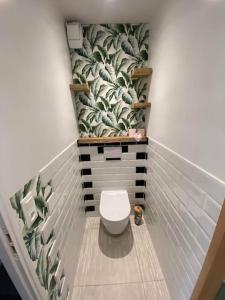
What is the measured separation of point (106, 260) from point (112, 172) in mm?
933

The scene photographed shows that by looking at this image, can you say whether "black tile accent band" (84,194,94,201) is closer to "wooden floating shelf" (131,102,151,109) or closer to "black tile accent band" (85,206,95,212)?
"black tile accent band" (85,206,95,212)

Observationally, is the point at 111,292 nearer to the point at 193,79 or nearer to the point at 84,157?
the point at 84,157

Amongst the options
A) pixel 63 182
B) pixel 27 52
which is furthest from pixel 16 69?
pixel 63 182

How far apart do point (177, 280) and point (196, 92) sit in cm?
129

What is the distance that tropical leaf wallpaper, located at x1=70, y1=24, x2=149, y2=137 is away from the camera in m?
1.62

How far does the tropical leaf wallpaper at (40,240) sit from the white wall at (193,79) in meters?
0.88

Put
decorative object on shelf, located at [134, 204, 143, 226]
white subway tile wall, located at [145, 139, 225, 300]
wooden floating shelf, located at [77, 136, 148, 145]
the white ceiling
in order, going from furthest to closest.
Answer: decorative object on shelf, located at [134, 204, 143, 226] < wooden floating shelf, located at [77, 136, 148, 145] < the white ceiling < white subway tile wall, located at [145, 139, 225, 300]

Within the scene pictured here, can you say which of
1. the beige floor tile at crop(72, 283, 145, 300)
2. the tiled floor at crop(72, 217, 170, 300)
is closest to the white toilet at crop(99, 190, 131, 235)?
the tiled floor at crop(72, 217, 170, 300)

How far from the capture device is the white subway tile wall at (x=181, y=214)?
29.2 inches

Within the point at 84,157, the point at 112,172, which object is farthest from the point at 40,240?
the point at 112,172

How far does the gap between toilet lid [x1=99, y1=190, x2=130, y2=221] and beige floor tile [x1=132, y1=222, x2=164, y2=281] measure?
44 cm

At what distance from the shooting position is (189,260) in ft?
3.00

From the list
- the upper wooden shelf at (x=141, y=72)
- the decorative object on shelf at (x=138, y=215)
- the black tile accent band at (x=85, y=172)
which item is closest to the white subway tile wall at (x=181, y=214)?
the decorative object on shelf at (x=138, y=215)

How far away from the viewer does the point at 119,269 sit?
152cm
